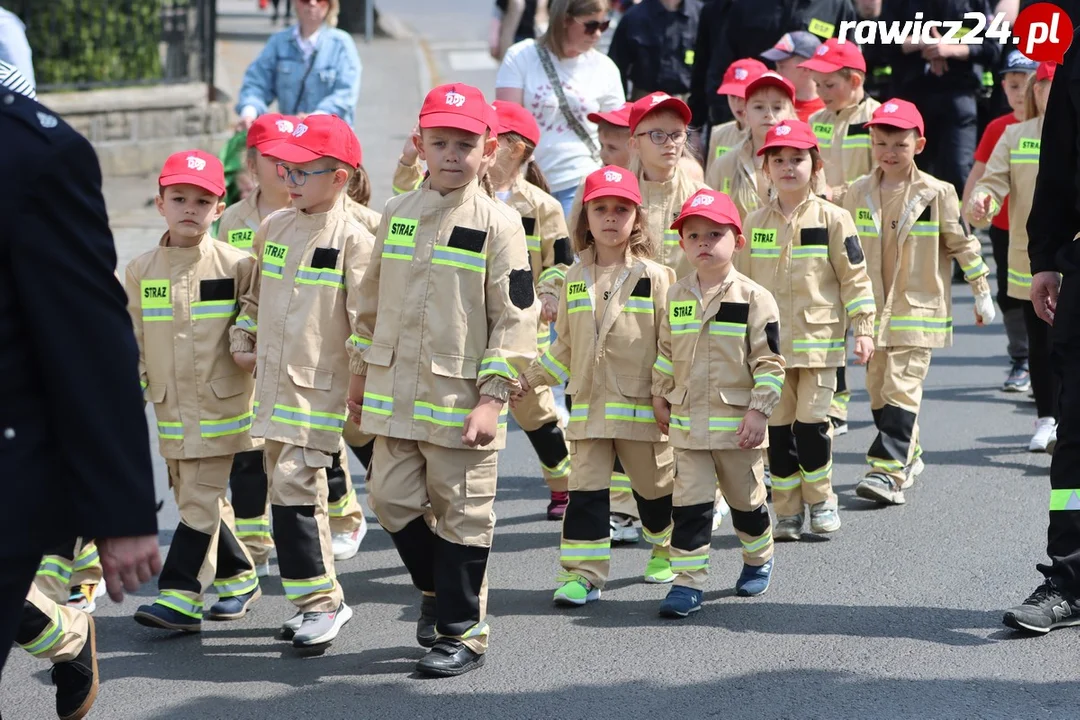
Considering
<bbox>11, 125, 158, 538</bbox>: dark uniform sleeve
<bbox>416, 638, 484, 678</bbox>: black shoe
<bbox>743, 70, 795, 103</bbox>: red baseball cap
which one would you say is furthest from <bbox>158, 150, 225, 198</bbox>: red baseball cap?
<bbox>743, 70, 795, 103</bbox>: red baseball cap

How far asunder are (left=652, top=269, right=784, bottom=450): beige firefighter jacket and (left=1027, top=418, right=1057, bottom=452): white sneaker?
8.68ft

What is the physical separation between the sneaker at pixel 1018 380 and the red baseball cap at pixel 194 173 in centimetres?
540

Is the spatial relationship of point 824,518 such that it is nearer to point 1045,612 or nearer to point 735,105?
point 1045,612

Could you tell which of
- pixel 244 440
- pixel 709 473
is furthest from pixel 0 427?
pixel 709 473

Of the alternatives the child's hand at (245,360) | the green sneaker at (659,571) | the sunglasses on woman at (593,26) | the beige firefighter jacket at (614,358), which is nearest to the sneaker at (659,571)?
the green sneaker at (659,571)

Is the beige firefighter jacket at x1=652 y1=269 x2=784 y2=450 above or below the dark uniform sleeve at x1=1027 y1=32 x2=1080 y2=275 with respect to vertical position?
below

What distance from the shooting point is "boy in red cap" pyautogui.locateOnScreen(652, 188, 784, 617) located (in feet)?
19.4

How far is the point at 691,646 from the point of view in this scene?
5.48 meters

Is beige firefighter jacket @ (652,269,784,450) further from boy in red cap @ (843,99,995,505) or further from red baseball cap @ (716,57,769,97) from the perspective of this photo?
red baseball cap @ (716,57,769,97)

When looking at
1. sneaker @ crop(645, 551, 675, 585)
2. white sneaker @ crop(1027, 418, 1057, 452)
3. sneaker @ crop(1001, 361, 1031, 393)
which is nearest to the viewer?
sneaker @ crop(645, 551, 675, 585)

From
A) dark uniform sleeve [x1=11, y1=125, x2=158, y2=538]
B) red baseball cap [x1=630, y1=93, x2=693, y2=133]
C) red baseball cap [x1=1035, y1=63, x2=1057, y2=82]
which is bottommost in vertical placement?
dark uniform sleeve [x1=11, y1=125, x2=158, y2=538]

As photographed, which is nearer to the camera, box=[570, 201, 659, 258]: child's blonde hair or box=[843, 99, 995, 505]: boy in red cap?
box=[570, 201, 659, 258]: child's blonde hair

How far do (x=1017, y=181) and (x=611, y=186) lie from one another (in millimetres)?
2807

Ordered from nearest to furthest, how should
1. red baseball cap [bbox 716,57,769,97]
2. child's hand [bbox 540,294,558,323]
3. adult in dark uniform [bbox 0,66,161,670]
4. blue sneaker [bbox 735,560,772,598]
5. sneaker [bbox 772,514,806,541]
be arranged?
adult in dark uniform [bbox 0,66,161,670] < blue sneaker [bbox 735,560,772,598] < child's hand [bbox 540,294,558,323] < sneaker [bbox 772,514,806,541] < red baseball cap [bbox 716,57,769,97]
